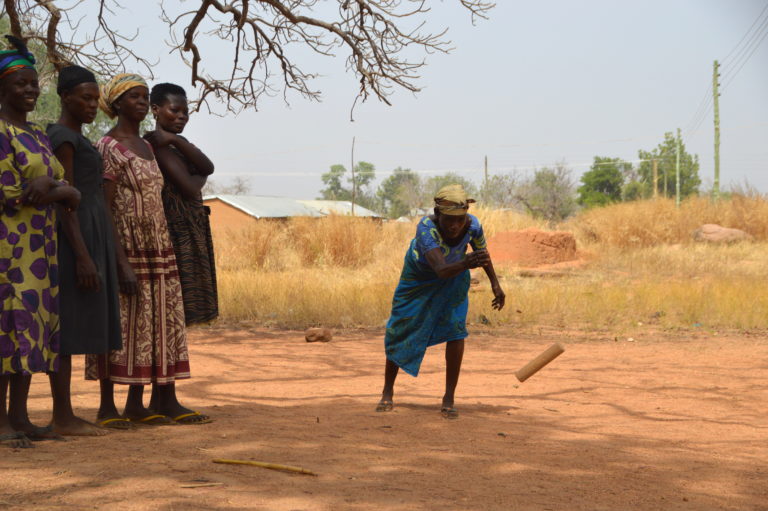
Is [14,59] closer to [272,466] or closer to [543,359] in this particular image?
[272,466]

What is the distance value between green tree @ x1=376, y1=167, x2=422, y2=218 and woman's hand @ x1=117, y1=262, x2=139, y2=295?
61232 mm

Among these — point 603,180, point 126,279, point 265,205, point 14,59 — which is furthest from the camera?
point 603,180

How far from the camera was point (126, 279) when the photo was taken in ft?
13.9

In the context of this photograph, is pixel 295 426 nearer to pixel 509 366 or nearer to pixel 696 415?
pixel 696 415

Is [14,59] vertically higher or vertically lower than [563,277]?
higher

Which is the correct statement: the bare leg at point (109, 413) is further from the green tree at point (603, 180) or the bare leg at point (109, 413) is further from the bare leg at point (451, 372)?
the green tree at point (603, 180)

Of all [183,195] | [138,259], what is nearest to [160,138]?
[183,195]

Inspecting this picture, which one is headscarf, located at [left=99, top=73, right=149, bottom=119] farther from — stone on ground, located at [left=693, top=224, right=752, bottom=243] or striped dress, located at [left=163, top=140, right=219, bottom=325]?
stone on ground, located at [left=693, top=224, right=752, bottom=243]

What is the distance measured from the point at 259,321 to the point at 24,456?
738 cm

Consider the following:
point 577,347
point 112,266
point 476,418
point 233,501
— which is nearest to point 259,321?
point 577,347

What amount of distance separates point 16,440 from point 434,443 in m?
2.02

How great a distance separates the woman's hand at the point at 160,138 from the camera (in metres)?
4.56

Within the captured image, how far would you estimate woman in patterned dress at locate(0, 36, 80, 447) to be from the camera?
145 inches

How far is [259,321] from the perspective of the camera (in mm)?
10922
